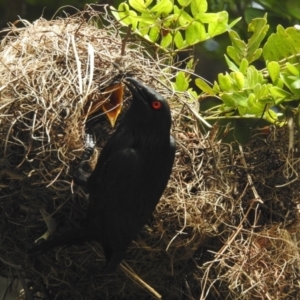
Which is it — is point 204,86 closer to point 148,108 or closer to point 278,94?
point 278,94

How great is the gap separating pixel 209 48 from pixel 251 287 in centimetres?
77

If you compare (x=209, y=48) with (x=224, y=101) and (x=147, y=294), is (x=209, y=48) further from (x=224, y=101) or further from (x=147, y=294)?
(x=147, y=294)

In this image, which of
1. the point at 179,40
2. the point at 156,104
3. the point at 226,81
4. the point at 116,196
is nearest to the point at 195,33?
the point at 179,40

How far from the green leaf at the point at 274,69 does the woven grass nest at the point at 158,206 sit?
19cm

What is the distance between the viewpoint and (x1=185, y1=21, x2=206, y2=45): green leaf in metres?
2.14

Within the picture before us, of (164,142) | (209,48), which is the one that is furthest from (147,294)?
(209,48)

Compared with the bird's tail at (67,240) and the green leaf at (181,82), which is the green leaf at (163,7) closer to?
the green leaf at (181,82)

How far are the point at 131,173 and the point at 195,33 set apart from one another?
1.58ft

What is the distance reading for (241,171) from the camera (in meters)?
2.15

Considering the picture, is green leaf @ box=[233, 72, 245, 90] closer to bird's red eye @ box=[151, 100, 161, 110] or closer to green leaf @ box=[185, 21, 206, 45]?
green leaf @ box=[185, 21, 206, 45]

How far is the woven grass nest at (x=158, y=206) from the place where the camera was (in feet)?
6.20

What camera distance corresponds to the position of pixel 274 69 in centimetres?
204

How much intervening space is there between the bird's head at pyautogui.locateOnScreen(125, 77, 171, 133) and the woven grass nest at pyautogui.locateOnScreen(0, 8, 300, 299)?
11 centimetres

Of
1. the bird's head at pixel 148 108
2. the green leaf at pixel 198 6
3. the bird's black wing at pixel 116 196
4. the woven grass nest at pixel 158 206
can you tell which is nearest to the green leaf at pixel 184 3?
the green leaf at pixel 198 6
